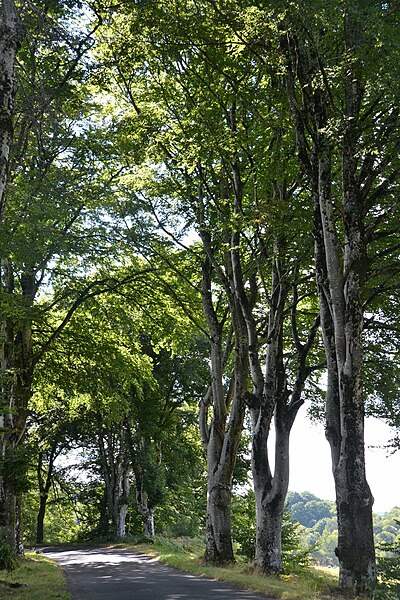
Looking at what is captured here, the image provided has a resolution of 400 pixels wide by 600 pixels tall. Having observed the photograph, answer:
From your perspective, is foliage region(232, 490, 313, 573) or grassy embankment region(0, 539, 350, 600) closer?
grassy embankment region(0, 539, 350, 600)

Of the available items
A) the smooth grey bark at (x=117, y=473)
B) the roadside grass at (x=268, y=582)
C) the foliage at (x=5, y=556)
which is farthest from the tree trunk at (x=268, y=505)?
the smooth grey bark at (x=117, y=473)

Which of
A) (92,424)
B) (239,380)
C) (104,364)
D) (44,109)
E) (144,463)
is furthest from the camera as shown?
(92,424)

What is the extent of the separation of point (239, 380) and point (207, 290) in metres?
3.34

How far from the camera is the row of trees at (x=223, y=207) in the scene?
10.7 metres

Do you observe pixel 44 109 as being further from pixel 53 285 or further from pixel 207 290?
pixel 53 285

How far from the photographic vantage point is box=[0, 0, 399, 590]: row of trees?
10719 mm

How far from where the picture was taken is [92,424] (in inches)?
1529

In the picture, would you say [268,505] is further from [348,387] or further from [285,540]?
[285,540]

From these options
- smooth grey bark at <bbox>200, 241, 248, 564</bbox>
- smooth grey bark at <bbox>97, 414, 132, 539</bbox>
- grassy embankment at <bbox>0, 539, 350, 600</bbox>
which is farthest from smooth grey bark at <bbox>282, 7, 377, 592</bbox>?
smooth grey bark at <bbox>97, 414, 132, 539</bbox>

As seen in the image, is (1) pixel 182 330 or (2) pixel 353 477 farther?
(1) pixel 182 330

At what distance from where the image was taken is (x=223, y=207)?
56.3 ft

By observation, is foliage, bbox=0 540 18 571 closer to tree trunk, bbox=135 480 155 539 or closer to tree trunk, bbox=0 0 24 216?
tree trunk, bbox=0 0 24 216

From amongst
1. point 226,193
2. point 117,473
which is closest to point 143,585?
point 226,193

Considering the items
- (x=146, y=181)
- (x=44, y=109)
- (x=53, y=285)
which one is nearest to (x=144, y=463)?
(x=53, y=285)
